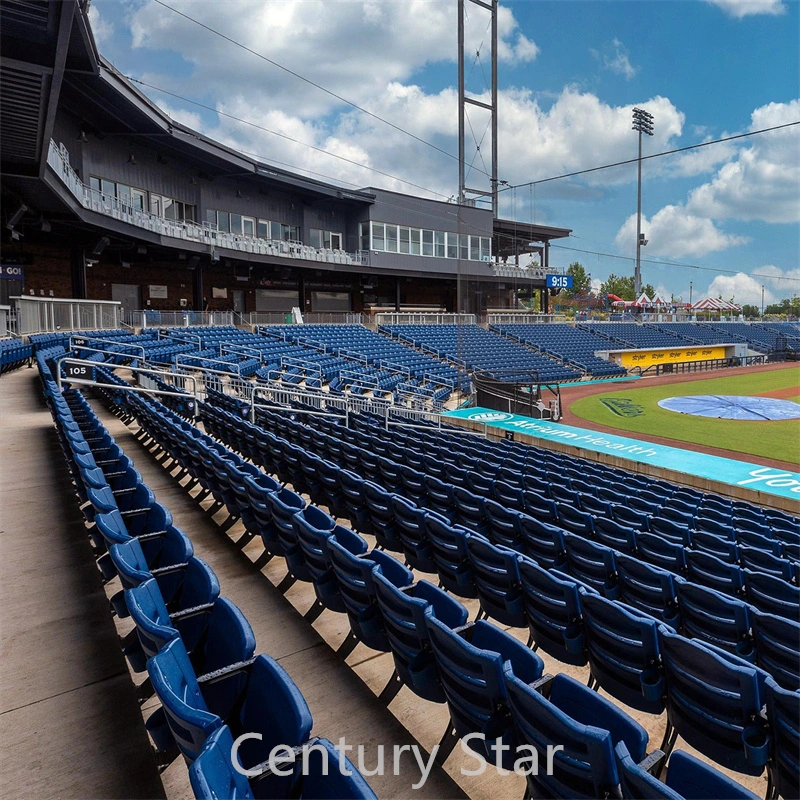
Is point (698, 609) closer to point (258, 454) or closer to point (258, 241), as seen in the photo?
point (258, 454)

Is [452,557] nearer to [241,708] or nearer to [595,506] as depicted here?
[241,708]

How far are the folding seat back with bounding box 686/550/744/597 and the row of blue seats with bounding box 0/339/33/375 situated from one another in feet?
53.9

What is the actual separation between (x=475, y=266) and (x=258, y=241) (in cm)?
1935

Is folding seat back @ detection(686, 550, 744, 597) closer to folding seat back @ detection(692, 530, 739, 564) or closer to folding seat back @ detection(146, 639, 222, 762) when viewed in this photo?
folding seat back @ detection(692, 530, 739, 564)

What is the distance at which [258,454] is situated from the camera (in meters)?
9.63

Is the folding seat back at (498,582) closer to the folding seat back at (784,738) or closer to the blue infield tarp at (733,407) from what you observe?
the folding seat back at (784,738)

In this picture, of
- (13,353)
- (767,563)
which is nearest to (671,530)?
(767,563)

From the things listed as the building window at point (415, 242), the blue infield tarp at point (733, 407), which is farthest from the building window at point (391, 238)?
the blue infield tarp at point (733, 407)

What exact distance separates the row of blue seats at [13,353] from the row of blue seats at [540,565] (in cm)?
1244

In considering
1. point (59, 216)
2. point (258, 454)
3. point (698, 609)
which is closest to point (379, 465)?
point (258, 454)

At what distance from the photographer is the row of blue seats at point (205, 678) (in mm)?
2176

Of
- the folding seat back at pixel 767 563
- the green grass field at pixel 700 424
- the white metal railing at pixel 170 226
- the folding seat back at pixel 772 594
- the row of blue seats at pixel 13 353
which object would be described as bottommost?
the green grass field at pixel 700 424

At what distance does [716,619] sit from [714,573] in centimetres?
149

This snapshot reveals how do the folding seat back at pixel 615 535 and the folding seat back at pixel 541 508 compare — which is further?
the folding seat back at pixel 541 508
